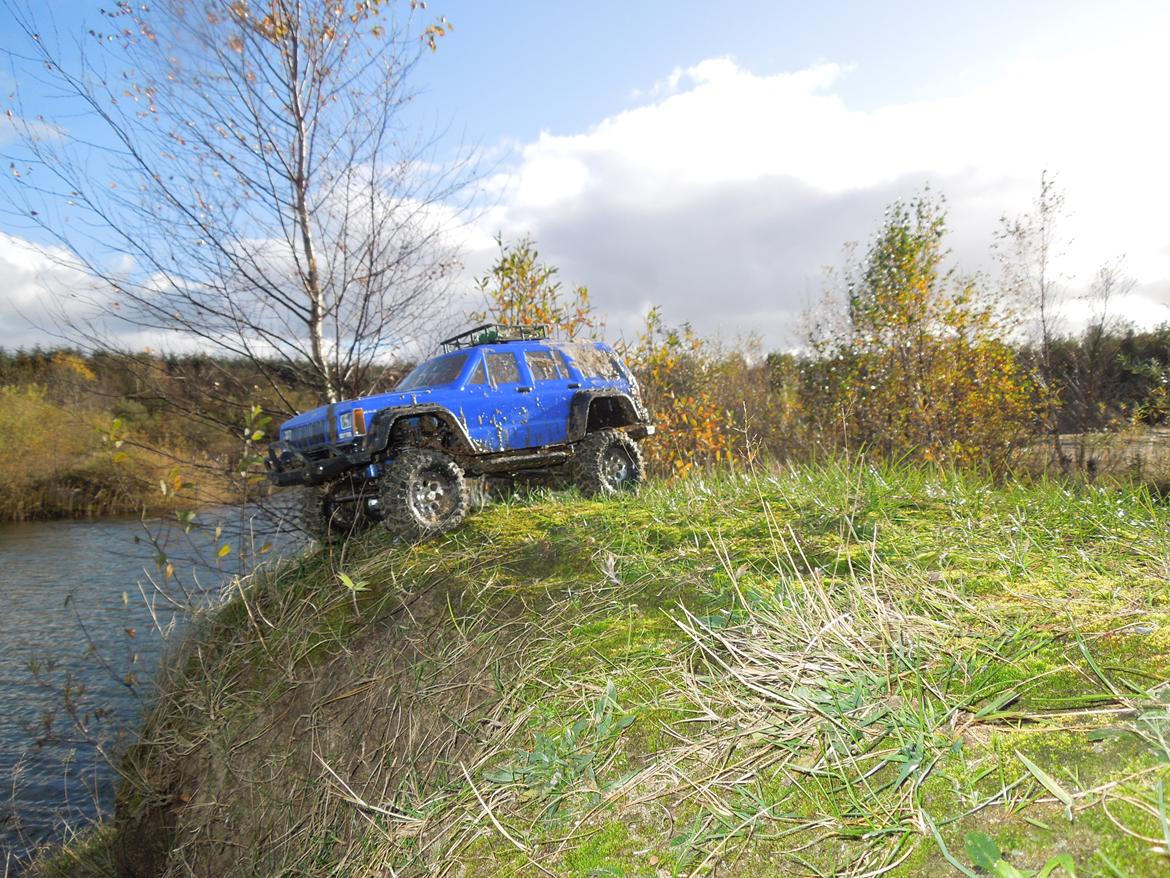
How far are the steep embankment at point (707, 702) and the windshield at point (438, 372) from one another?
170 centimetres

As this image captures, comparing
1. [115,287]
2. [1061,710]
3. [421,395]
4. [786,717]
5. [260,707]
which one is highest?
[115,287]

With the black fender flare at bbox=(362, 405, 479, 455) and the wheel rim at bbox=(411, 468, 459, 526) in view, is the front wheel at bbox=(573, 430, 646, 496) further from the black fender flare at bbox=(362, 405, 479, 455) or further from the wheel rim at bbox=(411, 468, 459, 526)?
the wheel rim at bbox=(411, 468, 459, 526)

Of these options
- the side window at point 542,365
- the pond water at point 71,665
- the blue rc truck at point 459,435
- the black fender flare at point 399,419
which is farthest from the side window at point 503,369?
the pond water at point 71,665

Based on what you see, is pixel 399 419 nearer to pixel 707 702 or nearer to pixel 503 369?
pixel 503 369

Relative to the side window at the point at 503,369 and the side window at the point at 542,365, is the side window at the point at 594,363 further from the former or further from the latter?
the side window at the point at 503,369

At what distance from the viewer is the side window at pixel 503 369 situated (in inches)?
236

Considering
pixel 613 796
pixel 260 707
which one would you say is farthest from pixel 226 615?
pixel 613 796

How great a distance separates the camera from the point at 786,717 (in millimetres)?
2162

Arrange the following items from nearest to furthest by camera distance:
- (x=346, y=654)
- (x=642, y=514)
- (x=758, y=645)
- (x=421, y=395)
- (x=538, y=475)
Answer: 1. (x=758, y=645)
2. (x=346, y=654)
3. (x=642, y=514)
4. (x=421, y=395)
5. (x=538, y=475)

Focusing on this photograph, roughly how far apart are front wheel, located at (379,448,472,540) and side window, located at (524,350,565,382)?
1.47m

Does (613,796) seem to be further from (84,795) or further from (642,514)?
(84,795)

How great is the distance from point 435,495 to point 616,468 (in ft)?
7.16

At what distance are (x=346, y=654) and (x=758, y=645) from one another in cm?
282

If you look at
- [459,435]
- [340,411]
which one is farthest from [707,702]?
[340,411]
